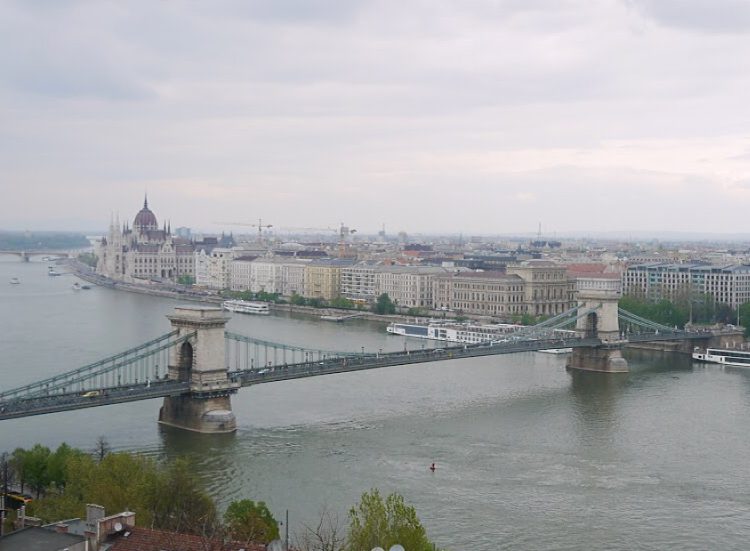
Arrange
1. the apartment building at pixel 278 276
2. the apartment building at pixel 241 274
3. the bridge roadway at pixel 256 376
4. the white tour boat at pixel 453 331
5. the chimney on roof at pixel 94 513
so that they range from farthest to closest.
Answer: the apartment building at pixel 241 274 → the apartment building at pixel 278 276 → the white tour boat at pixel 453 331 → the bridge roadway at pixel 256 376 → the chimney on roof at pixel 94 513

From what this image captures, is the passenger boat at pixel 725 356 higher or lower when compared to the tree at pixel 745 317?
lower

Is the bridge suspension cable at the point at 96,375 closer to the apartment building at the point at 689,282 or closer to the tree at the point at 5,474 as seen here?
the tree at the point at 5,474

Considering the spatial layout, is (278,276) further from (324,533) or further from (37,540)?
(37,540)

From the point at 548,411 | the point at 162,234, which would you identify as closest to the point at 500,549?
the point at 548,411

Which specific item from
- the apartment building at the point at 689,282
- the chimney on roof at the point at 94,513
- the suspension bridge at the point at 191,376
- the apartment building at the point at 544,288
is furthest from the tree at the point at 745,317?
the chimney on roof at the point at 94,513

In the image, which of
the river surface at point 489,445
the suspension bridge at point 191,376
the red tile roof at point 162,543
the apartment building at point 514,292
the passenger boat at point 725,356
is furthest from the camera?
the apartment building at point 514,292

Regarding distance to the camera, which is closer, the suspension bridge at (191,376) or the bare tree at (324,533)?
the bare tree at (324,533)

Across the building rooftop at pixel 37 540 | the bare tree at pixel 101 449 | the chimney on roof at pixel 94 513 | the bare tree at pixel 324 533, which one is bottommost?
the bare tree at pixel 324 533

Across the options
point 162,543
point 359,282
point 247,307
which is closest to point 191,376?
point 162,543
